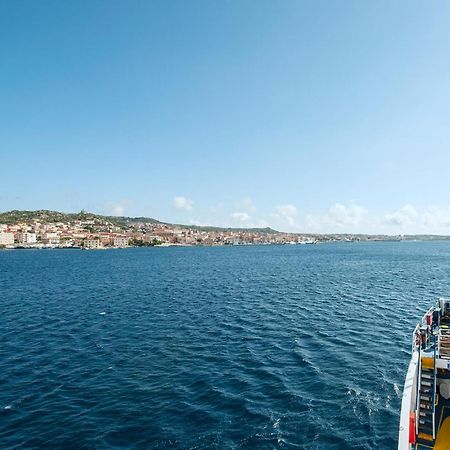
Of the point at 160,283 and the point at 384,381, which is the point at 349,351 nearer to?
the point at 384,381

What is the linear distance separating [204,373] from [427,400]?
1647cm

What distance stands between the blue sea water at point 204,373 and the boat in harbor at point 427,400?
4.07 m

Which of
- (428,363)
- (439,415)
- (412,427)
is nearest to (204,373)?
(428,363)

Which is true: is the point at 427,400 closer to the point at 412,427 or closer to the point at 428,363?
the point at 428,363

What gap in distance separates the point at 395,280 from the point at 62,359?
79140 millimetres

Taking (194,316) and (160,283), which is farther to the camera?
(160,283)

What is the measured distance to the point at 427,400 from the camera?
16656 mm

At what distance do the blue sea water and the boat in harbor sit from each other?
4068mm

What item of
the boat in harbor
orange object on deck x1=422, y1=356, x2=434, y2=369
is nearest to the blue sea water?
the boat in harbor

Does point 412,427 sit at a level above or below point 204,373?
above

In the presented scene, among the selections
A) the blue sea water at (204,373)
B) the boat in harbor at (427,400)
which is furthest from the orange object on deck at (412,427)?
the blue sea water at (204,373)

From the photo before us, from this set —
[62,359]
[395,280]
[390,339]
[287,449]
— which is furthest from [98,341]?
[395,280]

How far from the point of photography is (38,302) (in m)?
59.3

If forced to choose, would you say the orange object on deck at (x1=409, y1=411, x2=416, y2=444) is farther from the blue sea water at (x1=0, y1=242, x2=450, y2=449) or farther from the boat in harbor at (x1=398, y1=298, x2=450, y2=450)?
the blue sea water at (x1=0, y1=242, x2=450, y2=449)
